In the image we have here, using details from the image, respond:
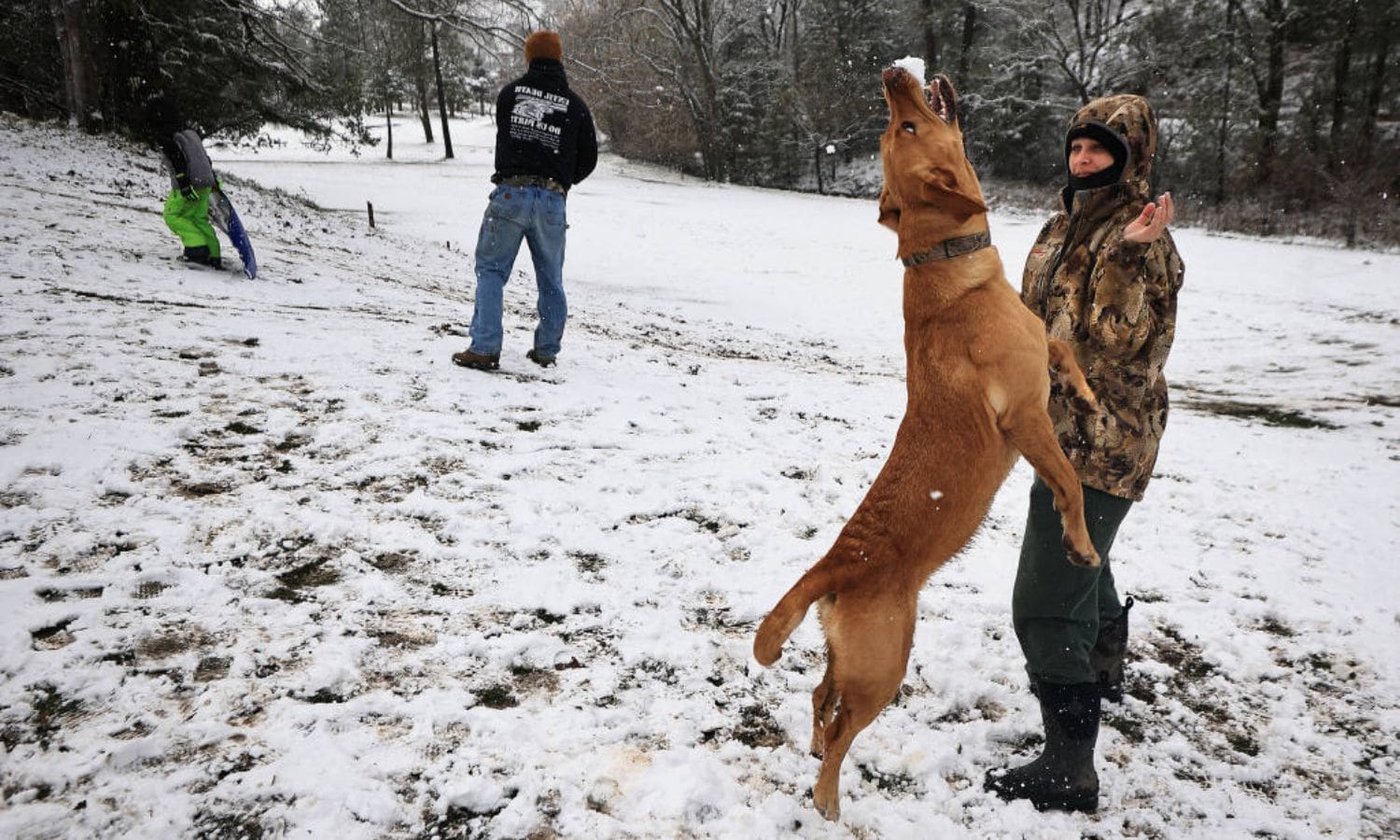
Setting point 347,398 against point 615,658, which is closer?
point 615,658

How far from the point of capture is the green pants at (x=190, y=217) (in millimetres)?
Answer: 6867

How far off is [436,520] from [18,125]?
16.5 m

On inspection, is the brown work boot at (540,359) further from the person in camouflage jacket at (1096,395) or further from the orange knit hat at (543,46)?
the person in camouflage jacket at (1096,395)

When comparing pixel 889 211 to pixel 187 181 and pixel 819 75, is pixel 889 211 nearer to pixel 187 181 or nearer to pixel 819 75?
pixel 187 181

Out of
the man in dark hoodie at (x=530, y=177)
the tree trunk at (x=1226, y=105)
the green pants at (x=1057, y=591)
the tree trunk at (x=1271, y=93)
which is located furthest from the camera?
the tree trunk at (x=1226, y=105)

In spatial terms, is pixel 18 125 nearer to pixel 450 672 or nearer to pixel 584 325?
pixel 584 325

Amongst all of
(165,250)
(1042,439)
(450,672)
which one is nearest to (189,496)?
(450,672)

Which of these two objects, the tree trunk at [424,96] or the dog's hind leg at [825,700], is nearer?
the dog's hind leg at [825,700]

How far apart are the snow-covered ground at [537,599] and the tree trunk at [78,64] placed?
404 inches

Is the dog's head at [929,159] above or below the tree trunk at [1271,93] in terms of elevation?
below

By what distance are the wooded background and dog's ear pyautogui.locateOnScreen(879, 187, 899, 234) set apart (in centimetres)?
763

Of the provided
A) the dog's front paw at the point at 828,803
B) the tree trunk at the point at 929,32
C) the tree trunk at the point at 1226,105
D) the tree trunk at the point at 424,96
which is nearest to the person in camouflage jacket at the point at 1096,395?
the dog's front paw at the point at 828,803

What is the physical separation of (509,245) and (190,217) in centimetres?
434

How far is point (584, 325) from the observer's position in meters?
8.15
